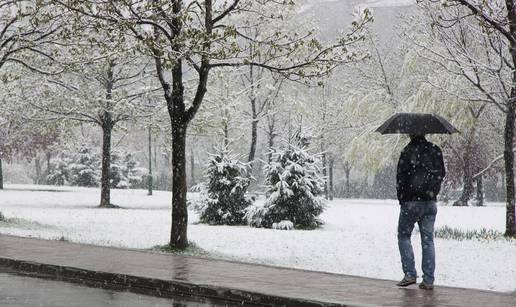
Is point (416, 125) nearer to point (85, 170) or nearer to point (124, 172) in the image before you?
point (85, 170)

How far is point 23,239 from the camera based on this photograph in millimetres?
16203

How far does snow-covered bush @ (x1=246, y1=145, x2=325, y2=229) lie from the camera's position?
80.8 ft

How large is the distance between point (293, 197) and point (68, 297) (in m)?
15.9

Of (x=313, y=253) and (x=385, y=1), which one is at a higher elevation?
(x=385, y=1)

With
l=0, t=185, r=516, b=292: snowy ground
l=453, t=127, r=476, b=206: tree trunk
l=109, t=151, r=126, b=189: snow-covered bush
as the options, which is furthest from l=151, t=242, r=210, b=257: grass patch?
l=109, t=151, r=126, b=189: snow-covered bush

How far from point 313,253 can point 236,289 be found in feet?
23.1

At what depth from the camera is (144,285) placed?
1028 centimetres

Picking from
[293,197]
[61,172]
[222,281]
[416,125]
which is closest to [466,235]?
[293,197]

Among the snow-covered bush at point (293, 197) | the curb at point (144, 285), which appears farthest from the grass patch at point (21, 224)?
the curb at point (144, 285)

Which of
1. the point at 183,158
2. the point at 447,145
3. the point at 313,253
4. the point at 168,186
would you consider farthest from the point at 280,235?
the point at 168,186

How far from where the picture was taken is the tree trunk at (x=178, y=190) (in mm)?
15305

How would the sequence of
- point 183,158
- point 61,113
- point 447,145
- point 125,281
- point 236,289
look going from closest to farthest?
point 236,289 < point 125,281 < point 183,158 < point 61,113 < point 447,145

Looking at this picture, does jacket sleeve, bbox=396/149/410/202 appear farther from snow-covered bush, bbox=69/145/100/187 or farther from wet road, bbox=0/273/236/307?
snow-covered bush, bbox=69/145/100/187

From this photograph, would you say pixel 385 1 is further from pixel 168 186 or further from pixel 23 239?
pixel 23 239
